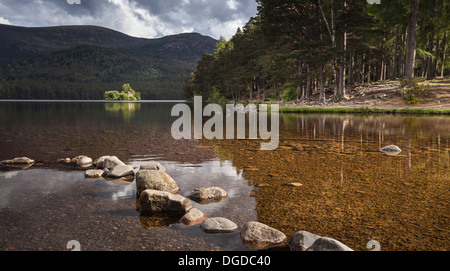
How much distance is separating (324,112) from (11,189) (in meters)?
30.4

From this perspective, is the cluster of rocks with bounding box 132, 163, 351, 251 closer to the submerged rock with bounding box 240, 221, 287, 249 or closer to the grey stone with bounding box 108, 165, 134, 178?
the submerged rock with bounding box 240, 221, 287, 249

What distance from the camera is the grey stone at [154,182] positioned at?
6129 millimetres

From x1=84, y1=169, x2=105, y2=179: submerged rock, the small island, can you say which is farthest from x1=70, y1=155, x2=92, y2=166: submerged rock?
the small island

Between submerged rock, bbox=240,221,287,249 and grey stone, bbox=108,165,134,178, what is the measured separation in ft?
14.3

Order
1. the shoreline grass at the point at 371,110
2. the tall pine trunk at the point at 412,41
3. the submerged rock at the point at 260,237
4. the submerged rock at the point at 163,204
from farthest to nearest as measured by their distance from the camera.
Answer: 1. the tall pine trunk at the point at 412,41
2. the shoreline grass at the point at 371,110
3. the submerged rock at the point at 163,204
4. the submerged rock at the point at 260,237

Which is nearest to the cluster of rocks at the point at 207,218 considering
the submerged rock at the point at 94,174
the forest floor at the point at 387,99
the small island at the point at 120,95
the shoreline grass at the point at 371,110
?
the submerged rock at the point at 94,174

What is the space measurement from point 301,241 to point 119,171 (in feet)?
17.4

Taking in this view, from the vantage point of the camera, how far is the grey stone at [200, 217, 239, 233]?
4.30 metres

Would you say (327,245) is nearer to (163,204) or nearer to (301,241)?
Answer: (301,241)

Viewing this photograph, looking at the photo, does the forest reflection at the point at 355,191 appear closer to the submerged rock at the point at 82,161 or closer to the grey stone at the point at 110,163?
the grey stone at the point at 110,163

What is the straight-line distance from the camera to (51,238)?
4074 mm

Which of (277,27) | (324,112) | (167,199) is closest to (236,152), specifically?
(167,199)

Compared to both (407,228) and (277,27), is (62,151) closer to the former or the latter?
(407,228)

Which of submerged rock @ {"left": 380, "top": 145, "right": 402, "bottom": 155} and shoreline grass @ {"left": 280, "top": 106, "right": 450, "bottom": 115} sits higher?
shoreline grass @ {"left": 280, "top": 106, "right": 450, "bottom": 115}
